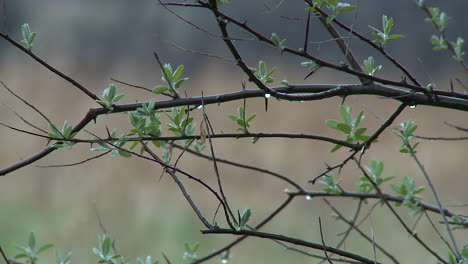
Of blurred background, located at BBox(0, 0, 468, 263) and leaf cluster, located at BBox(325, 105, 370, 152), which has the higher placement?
blurred background, located at BBox(0, 0, 468, 263)

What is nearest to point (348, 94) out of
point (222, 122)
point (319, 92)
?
point (319, 92)

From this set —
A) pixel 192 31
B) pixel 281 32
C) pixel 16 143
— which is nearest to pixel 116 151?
pixel 281 32

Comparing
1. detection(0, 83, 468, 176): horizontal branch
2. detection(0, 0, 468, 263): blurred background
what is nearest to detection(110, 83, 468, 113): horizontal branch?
detection(0, 83, 468, 176): horizontal branch

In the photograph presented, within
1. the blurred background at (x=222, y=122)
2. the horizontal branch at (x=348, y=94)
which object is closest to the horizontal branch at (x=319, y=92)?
the horizontal branch at (x=348, y=94)

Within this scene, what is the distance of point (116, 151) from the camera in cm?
57

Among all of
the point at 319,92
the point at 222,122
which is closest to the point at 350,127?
the point at 319,92

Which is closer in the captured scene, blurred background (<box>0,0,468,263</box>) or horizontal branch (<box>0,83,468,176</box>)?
horizontal branch (<box>0,83,468,176</box>)

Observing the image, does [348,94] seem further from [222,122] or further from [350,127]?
[222,122]

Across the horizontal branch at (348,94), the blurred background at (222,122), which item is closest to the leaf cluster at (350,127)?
the horizontal branch at (348,94)

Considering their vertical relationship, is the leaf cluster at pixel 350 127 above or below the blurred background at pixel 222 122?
below

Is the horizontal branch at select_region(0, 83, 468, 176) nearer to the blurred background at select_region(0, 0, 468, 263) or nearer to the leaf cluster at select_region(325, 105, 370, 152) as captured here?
the leaf cluster at select_region(325, 105, 370, 152)

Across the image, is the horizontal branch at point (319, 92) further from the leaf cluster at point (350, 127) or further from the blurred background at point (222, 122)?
the blurred background at point (222, 122)

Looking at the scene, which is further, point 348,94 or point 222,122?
point 222,122

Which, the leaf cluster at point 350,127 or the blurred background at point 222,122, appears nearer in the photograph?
the leaf cluster at point 350,127
